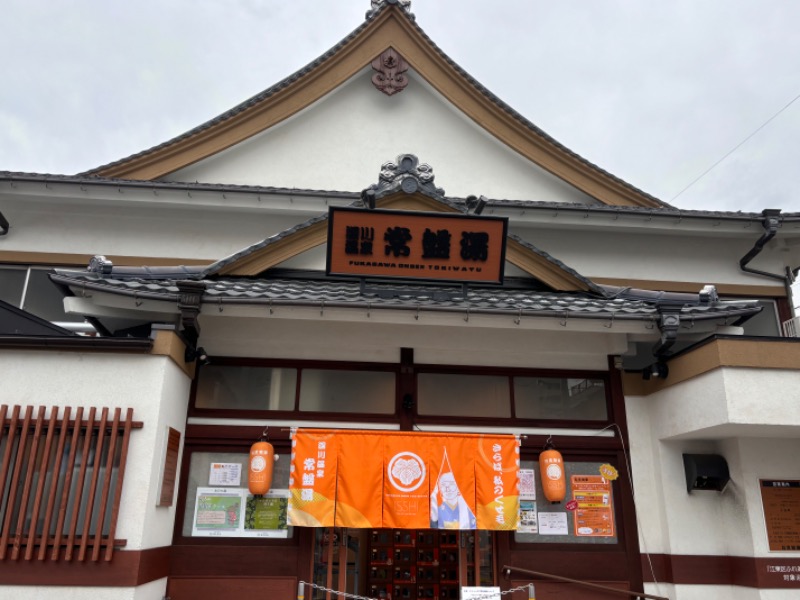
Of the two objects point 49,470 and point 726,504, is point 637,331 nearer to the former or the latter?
point 726,504

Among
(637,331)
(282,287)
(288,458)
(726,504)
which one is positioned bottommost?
(726,504)

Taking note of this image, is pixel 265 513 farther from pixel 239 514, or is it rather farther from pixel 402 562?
pixel 402 562

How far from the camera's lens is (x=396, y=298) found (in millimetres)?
7113

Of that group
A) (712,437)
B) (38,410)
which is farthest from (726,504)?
(38,410)

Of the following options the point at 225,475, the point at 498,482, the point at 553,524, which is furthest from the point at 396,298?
the point at 553,524

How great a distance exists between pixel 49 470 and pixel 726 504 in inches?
312

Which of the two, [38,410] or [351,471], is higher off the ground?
[38,410]

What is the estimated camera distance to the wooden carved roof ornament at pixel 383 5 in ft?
37.8

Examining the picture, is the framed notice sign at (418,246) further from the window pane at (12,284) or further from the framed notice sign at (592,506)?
the window pane at (12,284)

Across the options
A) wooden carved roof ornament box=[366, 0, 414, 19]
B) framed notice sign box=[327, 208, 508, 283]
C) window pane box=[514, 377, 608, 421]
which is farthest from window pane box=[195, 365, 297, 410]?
wooden carved roof ornament box=[366, 0, 414, 19]

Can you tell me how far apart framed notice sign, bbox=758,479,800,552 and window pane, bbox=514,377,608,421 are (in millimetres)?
2069

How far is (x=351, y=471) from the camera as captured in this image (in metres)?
7.10

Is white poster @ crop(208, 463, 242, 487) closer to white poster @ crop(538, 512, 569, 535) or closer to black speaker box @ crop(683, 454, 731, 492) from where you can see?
white poster @ crop(538, 512, 569, 535)

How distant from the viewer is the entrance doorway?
7.28 m
